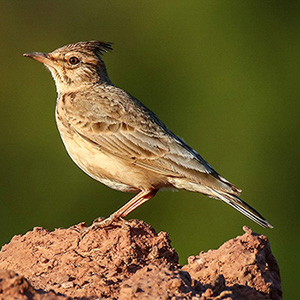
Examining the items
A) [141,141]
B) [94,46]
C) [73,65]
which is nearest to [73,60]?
[73,65]

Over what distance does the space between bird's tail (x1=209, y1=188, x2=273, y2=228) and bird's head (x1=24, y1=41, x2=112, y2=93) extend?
7.12 ft

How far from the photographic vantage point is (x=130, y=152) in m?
7.73

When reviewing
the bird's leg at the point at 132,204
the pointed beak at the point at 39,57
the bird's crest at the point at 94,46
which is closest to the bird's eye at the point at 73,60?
the bird's crest at the point at 94,46

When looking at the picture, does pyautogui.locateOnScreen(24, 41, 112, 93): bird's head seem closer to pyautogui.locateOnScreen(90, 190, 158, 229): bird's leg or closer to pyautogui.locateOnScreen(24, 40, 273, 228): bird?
pyautogui.locateOnScreen(24, 40, 273, 228): bird

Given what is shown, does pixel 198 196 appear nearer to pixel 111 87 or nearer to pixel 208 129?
pixel 208 129

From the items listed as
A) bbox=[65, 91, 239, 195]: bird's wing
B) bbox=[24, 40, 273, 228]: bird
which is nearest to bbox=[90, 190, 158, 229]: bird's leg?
bbox=[24, 40, 273, 228]: bird

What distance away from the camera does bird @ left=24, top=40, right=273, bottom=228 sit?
7477mm

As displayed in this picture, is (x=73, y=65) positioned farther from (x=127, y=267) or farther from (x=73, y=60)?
(x=127, y=267)

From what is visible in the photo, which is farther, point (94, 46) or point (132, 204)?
point (94, 46)

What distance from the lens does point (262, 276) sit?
18.2ft

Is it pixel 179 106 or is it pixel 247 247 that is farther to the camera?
pixel 179 106

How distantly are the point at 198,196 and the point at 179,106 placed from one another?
1.61 metres

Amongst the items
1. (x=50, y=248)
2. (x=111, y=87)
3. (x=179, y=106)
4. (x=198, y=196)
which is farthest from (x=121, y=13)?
(x=50, y=248)

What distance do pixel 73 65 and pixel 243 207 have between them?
2.72 m
